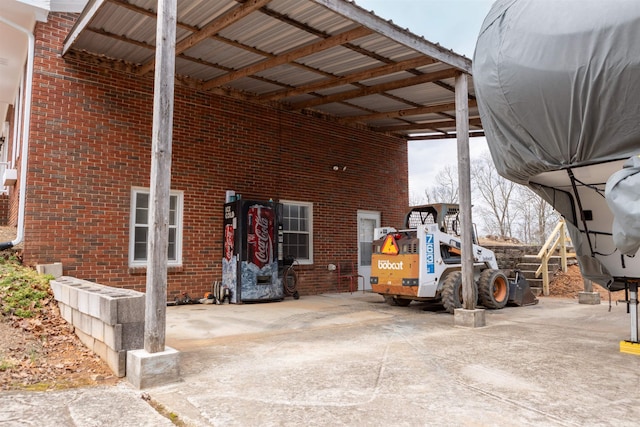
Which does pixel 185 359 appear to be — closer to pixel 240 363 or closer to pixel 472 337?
pixel 240 363

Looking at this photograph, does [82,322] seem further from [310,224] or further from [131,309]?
[310,224]

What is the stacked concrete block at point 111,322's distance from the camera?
13.6ft

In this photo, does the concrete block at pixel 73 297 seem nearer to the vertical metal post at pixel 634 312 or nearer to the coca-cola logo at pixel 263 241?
the coca-cola logo at pixel 263 241

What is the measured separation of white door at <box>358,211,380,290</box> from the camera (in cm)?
1231

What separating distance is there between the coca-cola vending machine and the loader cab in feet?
9.71

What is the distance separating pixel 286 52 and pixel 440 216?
14.1ft

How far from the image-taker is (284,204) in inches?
426

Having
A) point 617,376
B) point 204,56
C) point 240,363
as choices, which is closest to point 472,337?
point 617,376

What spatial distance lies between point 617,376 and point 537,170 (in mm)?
2104

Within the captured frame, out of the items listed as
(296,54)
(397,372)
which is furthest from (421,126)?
(397,372)

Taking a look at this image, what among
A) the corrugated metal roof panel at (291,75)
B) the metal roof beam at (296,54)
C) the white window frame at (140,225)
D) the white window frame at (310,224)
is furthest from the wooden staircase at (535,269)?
the white window frame at (140,225)

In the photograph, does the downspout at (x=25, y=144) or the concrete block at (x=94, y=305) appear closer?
the concrete block at (x=94, y=305)

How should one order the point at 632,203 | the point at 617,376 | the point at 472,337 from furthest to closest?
the point at 472,337
the point at 617,376
the point at 632,203

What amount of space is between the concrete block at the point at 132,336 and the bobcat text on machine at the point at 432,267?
505 cm
